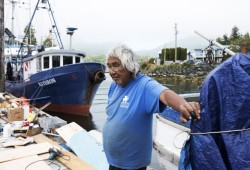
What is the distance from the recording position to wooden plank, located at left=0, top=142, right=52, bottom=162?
444 cm

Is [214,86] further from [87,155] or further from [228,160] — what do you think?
[87,155]

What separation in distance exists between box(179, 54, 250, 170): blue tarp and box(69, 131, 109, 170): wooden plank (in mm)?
3141

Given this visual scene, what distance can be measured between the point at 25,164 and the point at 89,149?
4.31 ft

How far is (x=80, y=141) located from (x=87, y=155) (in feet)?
1.70

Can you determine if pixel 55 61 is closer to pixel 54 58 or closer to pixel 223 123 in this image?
pixel 54 58

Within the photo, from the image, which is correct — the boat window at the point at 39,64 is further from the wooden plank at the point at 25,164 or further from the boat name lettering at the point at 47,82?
the wooden plank at the point at 25,164

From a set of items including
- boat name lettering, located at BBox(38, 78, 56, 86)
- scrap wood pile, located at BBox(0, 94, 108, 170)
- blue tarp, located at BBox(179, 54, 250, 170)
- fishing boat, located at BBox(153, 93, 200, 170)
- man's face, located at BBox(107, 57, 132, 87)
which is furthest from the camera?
boat name lettering, located at BBox(38, 78, 56, 86)

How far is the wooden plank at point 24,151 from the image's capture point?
4.44 m

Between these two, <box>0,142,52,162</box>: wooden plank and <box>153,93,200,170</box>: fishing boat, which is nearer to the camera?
<box>0,142,52,162</box>: wooden plank

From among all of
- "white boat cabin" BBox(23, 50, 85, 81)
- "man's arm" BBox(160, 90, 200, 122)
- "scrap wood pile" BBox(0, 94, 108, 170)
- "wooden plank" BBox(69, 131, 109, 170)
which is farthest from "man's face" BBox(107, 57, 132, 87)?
"white boat cabin" BBox(23, 50, 85, 81)

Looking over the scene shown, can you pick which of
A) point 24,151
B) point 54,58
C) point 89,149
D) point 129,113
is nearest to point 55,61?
point 54,58

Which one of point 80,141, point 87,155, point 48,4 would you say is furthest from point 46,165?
point 48,4

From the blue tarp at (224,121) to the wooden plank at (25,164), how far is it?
9.21 ft

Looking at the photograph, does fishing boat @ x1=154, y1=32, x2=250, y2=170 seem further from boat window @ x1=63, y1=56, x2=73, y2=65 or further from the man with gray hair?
boat window @ x1=63, y1=56, x2=73, y2=65
